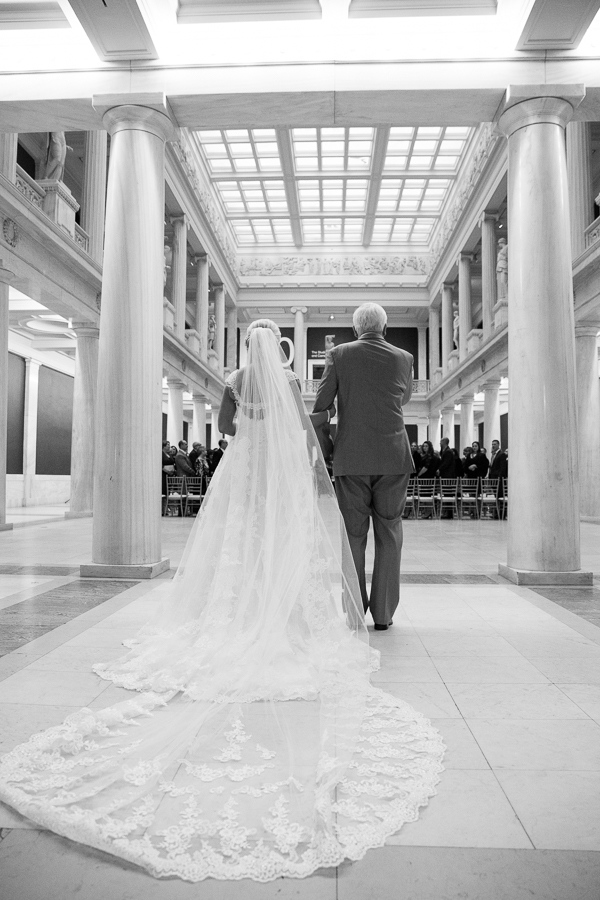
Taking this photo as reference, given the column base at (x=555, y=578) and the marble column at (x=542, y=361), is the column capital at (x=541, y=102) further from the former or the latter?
the column base at (x=555, y=578)

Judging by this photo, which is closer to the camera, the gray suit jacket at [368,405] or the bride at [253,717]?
the bride at [253,717]

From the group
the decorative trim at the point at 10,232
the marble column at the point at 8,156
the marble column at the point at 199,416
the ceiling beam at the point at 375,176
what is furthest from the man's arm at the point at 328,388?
the marble column at the point at 199,416

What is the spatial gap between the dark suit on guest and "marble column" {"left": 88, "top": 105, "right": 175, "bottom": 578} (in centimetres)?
251

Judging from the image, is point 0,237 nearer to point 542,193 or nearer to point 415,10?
point 415,10

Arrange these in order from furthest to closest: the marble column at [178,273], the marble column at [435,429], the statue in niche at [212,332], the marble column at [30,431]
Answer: the marble column at [435,429] < the statue in niche at [212,332] < the marble column at [178,273] < the marble column at [30,431]

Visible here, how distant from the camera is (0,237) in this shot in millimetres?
10742

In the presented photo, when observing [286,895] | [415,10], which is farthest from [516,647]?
[415,10]

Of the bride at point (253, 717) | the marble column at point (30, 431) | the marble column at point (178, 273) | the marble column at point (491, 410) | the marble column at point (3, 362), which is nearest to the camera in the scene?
the bride at point (253, 717)

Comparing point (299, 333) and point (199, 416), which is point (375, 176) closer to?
point (299, 333)

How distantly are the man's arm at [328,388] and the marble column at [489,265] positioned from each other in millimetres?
16966

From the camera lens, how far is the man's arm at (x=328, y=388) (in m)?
4.24

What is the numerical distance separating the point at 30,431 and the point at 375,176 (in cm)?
1333

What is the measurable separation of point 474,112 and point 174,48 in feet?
9.34

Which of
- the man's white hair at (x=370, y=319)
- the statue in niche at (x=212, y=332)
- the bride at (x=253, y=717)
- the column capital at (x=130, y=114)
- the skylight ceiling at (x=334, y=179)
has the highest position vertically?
the skylight ceiling at (x=334, y=179)
